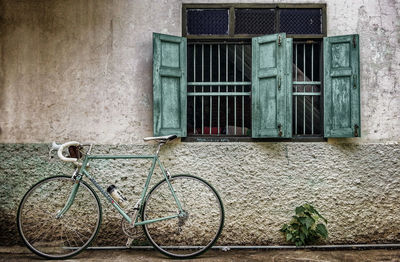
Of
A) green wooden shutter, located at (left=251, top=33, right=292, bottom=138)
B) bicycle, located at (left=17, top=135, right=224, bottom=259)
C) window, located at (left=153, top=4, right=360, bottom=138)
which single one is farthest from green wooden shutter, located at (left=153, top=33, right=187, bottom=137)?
green wooden shutter, located at (left=251, top=33, right=292, bottom=138)

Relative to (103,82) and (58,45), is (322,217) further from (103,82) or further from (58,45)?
(58,45)

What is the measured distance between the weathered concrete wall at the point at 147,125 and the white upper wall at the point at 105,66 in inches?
0.5

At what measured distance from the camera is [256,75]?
A: 4.62 m

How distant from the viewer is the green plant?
4.36 metres

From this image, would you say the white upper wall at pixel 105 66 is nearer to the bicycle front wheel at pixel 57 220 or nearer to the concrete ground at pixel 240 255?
the bicycle front wheel at pixel 57 220

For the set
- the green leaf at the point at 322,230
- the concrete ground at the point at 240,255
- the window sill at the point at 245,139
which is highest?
the window sill at the point at 245,139

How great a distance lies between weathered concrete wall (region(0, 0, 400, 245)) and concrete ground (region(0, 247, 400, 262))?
0.20 meters

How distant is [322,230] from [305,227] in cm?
20

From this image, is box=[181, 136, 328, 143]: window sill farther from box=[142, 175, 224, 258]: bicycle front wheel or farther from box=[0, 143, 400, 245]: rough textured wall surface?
box=[142, 175, 224, 258]: bicycle front wheel

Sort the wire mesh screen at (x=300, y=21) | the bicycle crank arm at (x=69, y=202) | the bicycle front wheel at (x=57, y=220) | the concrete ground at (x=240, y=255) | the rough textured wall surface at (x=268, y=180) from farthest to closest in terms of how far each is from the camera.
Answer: the wire mesh screen at (x=300, y=21) < the rough textured wall surface at (x=268, y=180) < the bicycle front wheel at (x=57, y=220) < the concrete ground at (x=240, y=255) < the bicycle crank arm at (x=69, y=202)

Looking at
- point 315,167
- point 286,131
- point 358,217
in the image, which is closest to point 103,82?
point 286,131

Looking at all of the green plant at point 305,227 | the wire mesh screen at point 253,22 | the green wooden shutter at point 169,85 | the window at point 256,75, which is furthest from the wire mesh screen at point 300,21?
the green plant at point 305,227

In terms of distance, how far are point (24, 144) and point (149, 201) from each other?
1.73 m

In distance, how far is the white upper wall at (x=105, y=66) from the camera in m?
4.63
